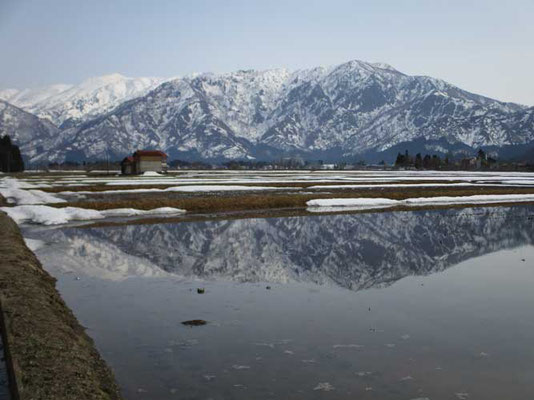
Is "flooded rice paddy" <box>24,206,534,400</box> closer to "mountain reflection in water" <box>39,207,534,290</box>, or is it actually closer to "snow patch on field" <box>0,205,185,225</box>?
"mountain reflection in water" <box>39,207,534,290</box>

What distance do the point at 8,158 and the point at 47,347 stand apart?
170 metres

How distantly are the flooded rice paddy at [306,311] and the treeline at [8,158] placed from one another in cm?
14919

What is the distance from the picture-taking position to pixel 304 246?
26.5 metres

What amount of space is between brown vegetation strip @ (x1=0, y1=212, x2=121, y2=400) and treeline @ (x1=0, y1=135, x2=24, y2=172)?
16212 centimetres

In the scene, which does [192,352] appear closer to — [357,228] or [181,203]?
[357,228]

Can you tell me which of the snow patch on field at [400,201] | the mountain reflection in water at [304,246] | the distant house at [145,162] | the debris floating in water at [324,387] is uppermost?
the distant house at [145,162]

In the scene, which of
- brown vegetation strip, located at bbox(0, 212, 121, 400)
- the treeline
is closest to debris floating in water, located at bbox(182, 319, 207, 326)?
brown vegetation strip, located at bbox(0, 212, 121, 400)

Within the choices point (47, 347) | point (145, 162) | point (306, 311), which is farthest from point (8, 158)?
point (47, 347)

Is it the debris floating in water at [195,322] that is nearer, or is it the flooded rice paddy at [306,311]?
the flooded rice paddy at [306,311]

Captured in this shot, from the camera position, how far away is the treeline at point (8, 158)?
162 meters

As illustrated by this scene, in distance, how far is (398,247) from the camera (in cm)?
2620

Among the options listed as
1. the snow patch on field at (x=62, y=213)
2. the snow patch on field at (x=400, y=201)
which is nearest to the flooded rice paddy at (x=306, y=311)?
the snow patch on field at (x=62, y=213)

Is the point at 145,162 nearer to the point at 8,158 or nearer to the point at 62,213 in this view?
the point at 8,158

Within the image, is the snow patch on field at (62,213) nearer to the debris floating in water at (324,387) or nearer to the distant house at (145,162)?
the debris floating in water at (324,387)
